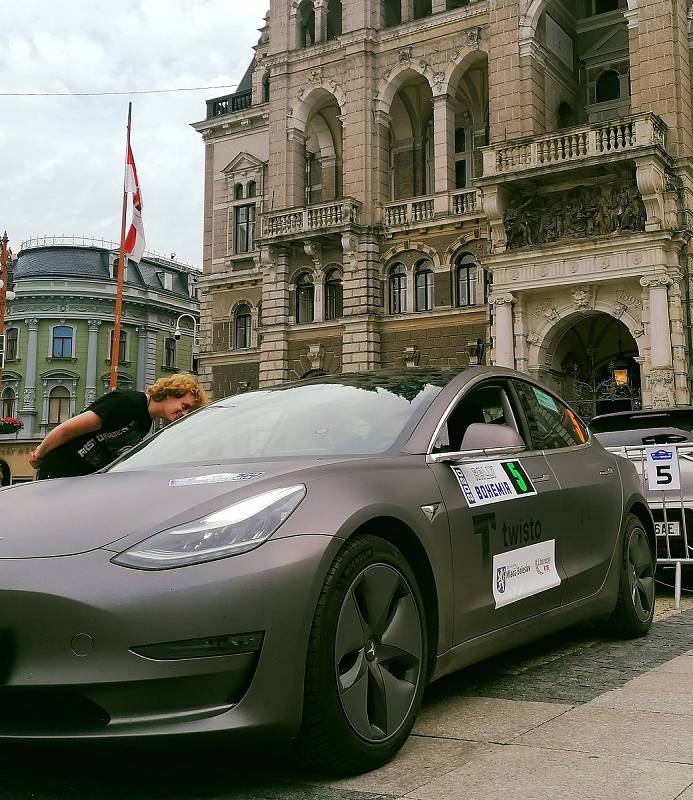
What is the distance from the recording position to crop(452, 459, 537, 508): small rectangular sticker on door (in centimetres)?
392

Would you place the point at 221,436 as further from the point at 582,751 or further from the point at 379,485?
the point at 582,751

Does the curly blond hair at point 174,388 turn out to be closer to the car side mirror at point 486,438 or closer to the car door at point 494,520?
the car door at point 494,520

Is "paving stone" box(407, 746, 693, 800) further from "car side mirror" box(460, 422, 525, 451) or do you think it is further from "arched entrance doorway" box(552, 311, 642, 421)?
"arched entrance doorway" box(552, 311, 642, 421)

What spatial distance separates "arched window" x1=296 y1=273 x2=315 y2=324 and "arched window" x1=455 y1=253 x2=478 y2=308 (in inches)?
218

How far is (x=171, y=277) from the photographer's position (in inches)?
2527

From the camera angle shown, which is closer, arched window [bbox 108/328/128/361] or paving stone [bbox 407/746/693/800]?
paving stone [bbox 407/746/693/800]

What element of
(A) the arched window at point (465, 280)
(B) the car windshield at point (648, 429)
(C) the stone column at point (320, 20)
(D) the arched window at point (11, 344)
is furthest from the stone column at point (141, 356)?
(B) the car windshield at point (648, 429)

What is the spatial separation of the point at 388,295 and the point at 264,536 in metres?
29.5

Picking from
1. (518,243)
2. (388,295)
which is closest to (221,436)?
(518,243)

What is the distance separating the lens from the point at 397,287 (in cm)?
3209

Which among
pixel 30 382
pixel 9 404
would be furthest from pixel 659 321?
pixel 9 404

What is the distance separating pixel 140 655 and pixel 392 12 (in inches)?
1362

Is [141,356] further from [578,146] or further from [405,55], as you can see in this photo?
[578,146]

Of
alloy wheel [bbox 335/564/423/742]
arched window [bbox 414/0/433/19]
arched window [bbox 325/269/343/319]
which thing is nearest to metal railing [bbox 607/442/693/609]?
alloy wheel [bbox 335/564/423/742]
